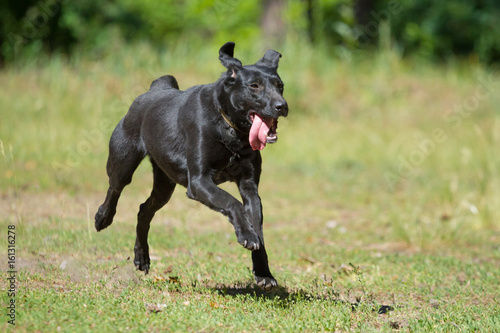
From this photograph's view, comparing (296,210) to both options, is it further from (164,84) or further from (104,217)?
(104,217)

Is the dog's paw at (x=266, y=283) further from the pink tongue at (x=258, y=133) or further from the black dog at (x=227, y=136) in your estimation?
the pink tongue at (x=258, y=133)

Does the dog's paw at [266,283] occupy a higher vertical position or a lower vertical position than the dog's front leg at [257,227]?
lower

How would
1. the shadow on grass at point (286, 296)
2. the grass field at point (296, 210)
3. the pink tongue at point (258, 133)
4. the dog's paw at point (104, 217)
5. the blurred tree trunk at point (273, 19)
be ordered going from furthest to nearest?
the blurred tree trunk at point (273, 19), the dog's paw at point (104, 217), the shadow on grass at point (286, 296), the pink tongue at point (258, 133), the grass field at point (296, 210)

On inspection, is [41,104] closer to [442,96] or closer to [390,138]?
[390,138]

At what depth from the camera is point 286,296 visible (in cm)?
543

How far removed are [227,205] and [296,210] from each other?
220 inches

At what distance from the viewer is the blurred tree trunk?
19117mm

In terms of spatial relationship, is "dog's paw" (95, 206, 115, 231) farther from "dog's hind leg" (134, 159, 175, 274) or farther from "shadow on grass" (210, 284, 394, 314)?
"shadow on grass" (210, 284, 394, 314)

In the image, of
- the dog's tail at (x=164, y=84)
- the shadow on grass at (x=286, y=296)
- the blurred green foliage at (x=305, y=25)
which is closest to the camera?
the shadow on grass at (x=286, y=296)

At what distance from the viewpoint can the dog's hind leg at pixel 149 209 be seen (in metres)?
6.09

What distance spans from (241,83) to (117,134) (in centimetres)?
157

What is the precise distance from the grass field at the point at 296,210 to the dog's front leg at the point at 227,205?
0.52m

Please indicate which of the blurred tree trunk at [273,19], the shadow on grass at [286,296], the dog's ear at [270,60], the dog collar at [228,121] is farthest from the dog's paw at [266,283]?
the blurred tree trunk at [273,19]

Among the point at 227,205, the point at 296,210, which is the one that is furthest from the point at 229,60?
the point at 296,210
